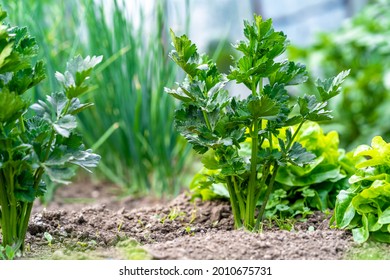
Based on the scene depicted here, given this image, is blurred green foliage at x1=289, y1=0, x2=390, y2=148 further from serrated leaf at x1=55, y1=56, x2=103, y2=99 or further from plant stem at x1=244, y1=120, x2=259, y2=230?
serrated leaf at x1=55, y1=56, x2=103, y2=99

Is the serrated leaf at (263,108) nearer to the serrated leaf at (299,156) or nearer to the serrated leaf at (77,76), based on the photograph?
the serrated leaf at (299,156)

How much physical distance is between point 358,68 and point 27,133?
2793mm

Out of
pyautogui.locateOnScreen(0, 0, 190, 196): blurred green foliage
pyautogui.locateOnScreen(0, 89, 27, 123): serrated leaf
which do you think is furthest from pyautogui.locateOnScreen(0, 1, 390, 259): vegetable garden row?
pyautogui.locateOnScreen(0, 0, 190, 196): blurred green foliage

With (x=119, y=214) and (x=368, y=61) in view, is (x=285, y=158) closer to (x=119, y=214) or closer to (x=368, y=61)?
(x=119, y=214)

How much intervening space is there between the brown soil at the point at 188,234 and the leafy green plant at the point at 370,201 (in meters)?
0.04

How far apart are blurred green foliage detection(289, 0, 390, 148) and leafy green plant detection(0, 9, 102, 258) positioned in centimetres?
233

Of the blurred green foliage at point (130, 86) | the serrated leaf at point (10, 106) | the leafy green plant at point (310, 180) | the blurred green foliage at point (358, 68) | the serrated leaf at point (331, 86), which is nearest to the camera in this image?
the serrated leaf at point (10, 106)

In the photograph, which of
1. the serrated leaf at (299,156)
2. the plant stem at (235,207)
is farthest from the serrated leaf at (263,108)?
the plant stem at (235,207)

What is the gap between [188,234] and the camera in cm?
133

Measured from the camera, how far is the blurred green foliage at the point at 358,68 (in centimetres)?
317

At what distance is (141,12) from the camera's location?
2152mm

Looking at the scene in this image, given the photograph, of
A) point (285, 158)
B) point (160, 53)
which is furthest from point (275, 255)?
point (160, 53)

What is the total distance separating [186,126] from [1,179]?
1.24ft
